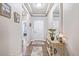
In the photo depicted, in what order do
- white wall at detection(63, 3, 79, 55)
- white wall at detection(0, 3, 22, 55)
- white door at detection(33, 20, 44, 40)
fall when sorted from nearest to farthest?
white wall at detection(0, 3, 22, 55), white wall at detection(63, 3, 79, 55), white door at detection(33, 20, 44, 40)

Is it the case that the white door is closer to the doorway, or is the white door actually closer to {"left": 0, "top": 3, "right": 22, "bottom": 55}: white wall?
the doorway

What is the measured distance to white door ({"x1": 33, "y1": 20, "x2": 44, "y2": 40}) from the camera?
4.56 metres

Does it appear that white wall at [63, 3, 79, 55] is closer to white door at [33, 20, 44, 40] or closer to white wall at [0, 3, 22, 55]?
white wall at [0, 3, 22, 55]

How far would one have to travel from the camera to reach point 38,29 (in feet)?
15.4

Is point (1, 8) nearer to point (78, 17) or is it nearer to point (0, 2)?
point (0, 2)

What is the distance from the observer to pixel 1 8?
1601 millimetres

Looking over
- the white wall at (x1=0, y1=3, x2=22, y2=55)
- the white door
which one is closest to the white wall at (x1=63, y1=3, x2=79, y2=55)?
the white wall at (x1=0, y1=3, x2=22, y2=55)

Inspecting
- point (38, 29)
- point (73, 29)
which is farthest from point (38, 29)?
point (73, 29)

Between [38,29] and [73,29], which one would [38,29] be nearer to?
[38,29]

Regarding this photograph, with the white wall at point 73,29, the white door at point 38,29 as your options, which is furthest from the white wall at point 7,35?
the white door at point 38,29

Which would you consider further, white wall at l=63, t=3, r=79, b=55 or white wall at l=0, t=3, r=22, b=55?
white wall at l=63, t=3, r=79, b=55

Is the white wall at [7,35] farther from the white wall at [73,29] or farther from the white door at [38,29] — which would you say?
the white door at [38,29]

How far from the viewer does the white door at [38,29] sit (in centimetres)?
456

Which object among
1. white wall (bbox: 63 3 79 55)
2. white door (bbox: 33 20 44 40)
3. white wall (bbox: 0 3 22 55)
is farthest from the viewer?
white door (bbox: 33 20 44 40)
